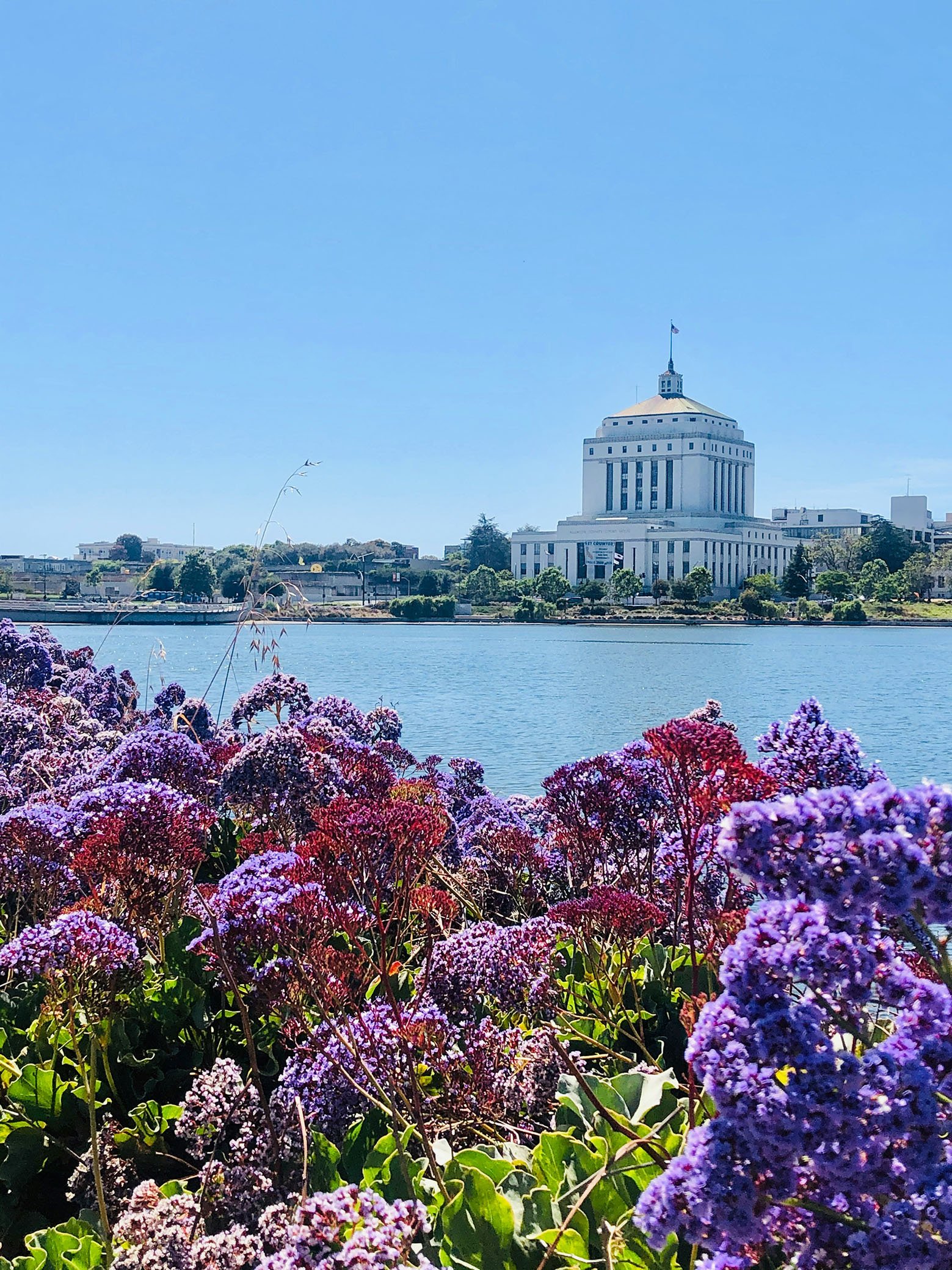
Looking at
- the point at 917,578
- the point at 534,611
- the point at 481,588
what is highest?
the point at 917,578

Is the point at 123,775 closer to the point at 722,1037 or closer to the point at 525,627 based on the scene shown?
the point at 722,1037

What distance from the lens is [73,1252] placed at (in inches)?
86.5

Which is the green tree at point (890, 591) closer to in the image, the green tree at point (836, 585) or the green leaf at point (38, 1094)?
the green tree at point (836, 585)

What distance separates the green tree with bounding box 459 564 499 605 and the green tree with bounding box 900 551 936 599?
45435mm

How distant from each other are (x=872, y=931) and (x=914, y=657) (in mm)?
57631

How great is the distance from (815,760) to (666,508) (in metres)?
142

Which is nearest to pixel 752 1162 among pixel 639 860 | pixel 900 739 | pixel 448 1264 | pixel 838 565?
pixel 448 1264

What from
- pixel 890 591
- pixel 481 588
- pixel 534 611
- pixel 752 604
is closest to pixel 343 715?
pixel 534 611

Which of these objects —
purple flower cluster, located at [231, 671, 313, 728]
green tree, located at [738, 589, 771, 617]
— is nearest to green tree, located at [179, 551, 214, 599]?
purple flower cluster, located at [231, 671, 313, 728]

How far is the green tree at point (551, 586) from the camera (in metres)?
122

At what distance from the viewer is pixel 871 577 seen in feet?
409

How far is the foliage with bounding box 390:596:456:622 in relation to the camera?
4697 inches

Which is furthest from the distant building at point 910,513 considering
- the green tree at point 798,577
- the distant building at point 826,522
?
the green tree at point 798,577

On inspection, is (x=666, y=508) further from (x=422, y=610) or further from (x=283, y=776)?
(x=283, y=776)
